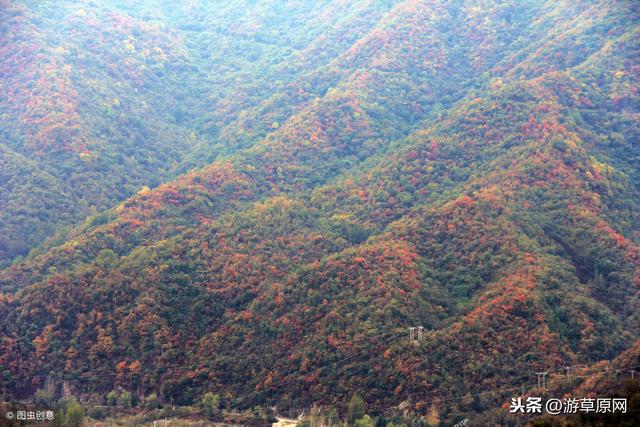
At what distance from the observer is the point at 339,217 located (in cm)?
7419

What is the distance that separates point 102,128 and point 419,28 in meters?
53.9

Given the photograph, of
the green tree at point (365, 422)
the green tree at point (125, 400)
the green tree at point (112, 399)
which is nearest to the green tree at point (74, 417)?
the green tree at point (125, 400)

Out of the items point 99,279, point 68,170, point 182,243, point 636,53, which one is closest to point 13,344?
point 99,279

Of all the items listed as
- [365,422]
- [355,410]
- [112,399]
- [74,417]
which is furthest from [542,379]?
[112,399]

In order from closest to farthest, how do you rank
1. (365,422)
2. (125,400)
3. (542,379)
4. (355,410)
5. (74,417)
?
(365,422) → (74,417) → (542,379) → (355,410) → (125,400)

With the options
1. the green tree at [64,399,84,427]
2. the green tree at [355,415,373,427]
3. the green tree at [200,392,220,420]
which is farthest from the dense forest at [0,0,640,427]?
the green tree at [64,399,84,427]

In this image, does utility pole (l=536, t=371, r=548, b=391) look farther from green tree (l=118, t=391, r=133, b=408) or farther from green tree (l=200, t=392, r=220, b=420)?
green tree (l=118, t=391, r=133, b=408)

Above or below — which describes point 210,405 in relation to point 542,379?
above

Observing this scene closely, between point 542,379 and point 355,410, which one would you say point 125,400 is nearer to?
point 355,410

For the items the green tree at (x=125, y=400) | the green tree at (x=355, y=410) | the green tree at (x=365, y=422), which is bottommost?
the green tree at (x=365, y=422)

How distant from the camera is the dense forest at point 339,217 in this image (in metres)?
53.5

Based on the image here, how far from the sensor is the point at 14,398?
55.1 metres

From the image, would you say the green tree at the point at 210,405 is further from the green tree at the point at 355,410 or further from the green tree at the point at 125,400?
the green tree at the point at 355,410

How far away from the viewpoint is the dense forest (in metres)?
53.5
